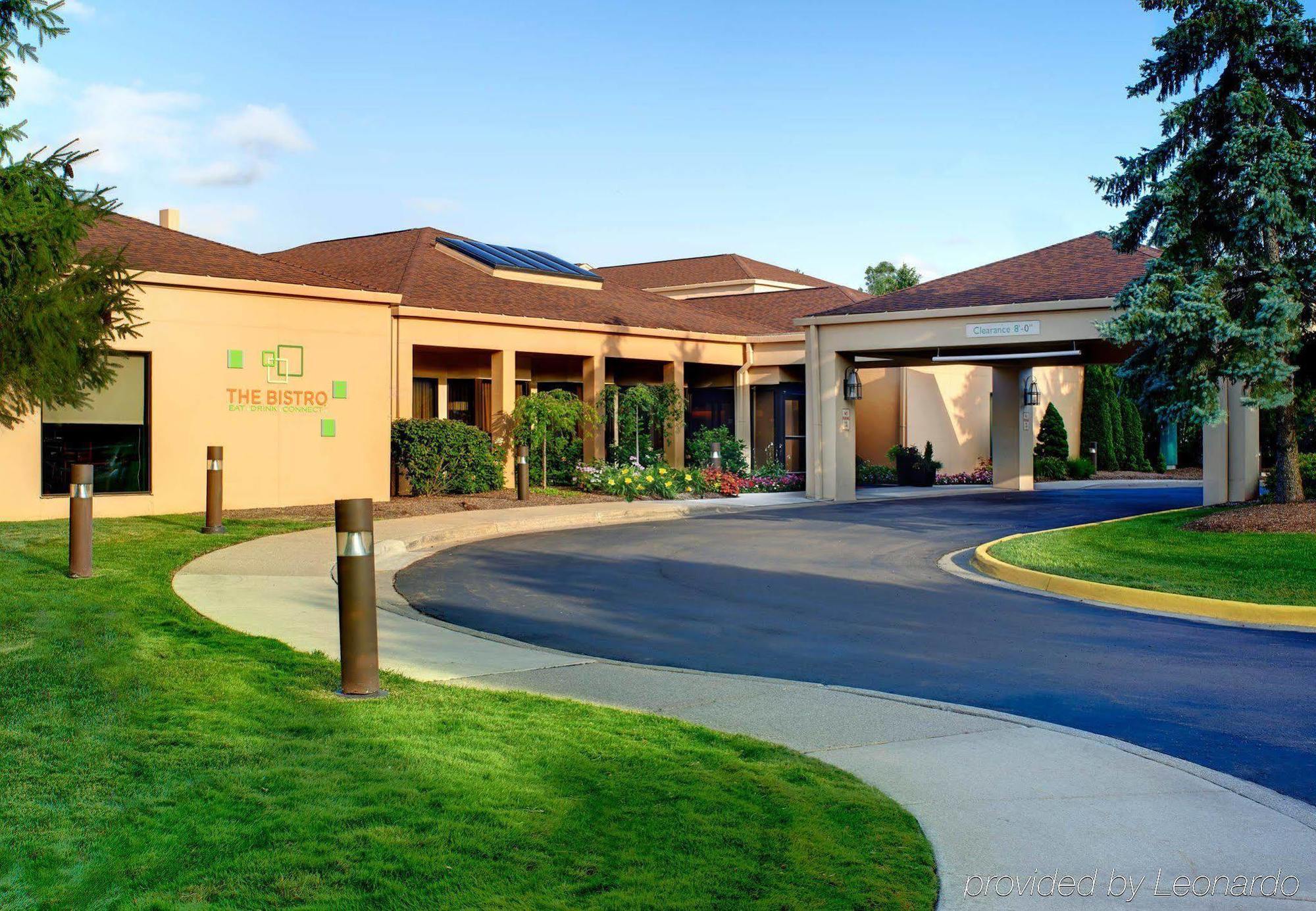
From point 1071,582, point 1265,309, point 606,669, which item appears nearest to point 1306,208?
point 1265,309

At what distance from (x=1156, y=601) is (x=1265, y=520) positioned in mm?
5537

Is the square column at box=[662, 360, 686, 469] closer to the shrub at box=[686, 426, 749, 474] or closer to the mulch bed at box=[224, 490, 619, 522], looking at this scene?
the shrub at box=[686, 426, 749, 474]

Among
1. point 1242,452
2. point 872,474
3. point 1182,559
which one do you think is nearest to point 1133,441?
point 872,474

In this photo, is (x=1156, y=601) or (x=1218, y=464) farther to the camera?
(x=1218, y=464)

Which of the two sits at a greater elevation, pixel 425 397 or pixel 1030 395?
pixel 1030 395

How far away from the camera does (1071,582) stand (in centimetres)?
1234

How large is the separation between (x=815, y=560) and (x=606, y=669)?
7157 mm

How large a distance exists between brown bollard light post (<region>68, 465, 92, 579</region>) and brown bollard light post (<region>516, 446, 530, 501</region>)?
11.7m

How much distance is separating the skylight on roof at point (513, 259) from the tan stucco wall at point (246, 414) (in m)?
8.30

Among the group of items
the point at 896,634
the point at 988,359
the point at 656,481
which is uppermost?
the point at 988,359

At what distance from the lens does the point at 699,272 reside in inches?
1745

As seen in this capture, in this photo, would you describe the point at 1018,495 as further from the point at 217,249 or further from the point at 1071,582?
the point at 217,249

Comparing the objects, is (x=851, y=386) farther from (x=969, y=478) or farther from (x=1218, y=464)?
(x=969, y=478)

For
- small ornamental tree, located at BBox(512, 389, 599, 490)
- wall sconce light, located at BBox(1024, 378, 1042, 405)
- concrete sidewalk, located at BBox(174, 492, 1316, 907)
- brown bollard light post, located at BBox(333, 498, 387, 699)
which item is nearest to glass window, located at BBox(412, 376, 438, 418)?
small ornamental tree, located at BBox(512, 389, 599, 490)
